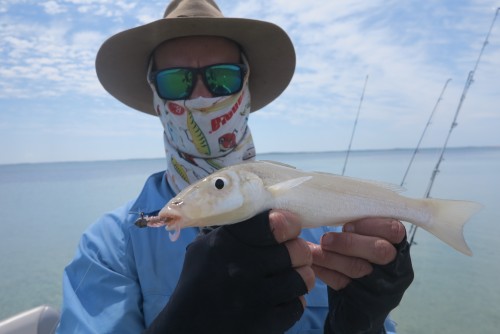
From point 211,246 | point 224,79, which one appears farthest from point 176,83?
point 211,246

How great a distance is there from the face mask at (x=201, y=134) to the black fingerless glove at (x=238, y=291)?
101 centimetres

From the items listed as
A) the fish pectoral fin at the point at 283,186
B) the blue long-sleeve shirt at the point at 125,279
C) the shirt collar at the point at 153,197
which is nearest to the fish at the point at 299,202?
the fish pectoral fin at the point at 283,186

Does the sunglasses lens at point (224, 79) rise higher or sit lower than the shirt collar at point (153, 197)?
higher

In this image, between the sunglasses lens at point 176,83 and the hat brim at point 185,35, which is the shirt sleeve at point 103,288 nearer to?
the sunglasses lens at point 176,83

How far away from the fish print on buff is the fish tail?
137cm

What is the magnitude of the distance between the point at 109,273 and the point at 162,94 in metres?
1.27

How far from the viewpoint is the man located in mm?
1641

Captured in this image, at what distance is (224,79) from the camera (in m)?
2.59

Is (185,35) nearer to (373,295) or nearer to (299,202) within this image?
(299,202)

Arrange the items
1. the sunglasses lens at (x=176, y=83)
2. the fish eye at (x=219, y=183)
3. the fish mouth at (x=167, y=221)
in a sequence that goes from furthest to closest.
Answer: the sunglasses lens at (x=176, y=83)
the fish eye at (x=219, y=183)
the fish mouth at (x=167, y=221)

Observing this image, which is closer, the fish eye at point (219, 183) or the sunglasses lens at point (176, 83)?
the fish eye at point (219, 183)

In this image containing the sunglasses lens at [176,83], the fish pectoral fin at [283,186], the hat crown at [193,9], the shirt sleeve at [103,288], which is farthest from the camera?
the hat crown at [193,9]

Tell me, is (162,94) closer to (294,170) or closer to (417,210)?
(294,170)

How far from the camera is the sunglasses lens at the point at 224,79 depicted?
8.36 feet
